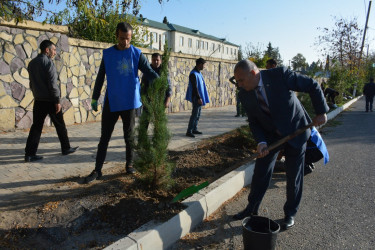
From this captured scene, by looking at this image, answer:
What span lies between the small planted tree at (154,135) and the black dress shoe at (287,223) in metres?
1.44

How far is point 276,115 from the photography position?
3.23m

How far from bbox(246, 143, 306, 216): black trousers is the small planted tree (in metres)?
1.05

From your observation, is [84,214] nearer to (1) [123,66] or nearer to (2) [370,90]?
(1) [123,66]

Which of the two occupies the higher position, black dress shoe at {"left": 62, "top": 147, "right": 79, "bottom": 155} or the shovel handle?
the shovel handle

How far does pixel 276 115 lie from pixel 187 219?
1.48 meters

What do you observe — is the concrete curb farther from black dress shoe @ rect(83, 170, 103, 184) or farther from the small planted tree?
black dress shoe @ rect(83, 170, 103, 184)

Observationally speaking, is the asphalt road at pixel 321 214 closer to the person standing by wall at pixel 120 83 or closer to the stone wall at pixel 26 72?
the person standing by wall at pixel 120 83

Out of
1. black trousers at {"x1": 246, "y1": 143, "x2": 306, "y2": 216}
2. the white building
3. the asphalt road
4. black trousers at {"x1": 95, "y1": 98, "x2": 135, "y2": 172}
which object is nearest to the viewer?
the asphalt road

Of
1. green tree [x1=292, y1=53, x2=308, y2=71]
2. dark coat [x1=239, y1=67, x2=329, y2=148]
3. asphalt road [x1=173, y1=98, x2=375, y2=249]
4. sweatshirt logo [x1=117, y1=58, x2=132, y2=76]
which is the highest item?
green tree [x1=292, y1=53, x2=308, y2=71]

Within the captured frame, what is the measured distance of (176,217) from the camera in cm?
306

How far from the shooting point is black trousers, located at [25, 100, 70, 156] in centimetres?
493

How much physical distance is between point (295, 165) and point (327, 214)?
0.96m

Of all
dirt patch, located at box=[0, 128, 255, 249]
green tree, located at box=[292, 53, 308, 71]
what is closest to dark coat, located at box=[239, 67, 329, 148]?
dirt patch, located at box=[0, 128, 255, 249]

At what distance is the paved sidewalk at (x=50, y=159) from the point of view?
→ 3.83m
